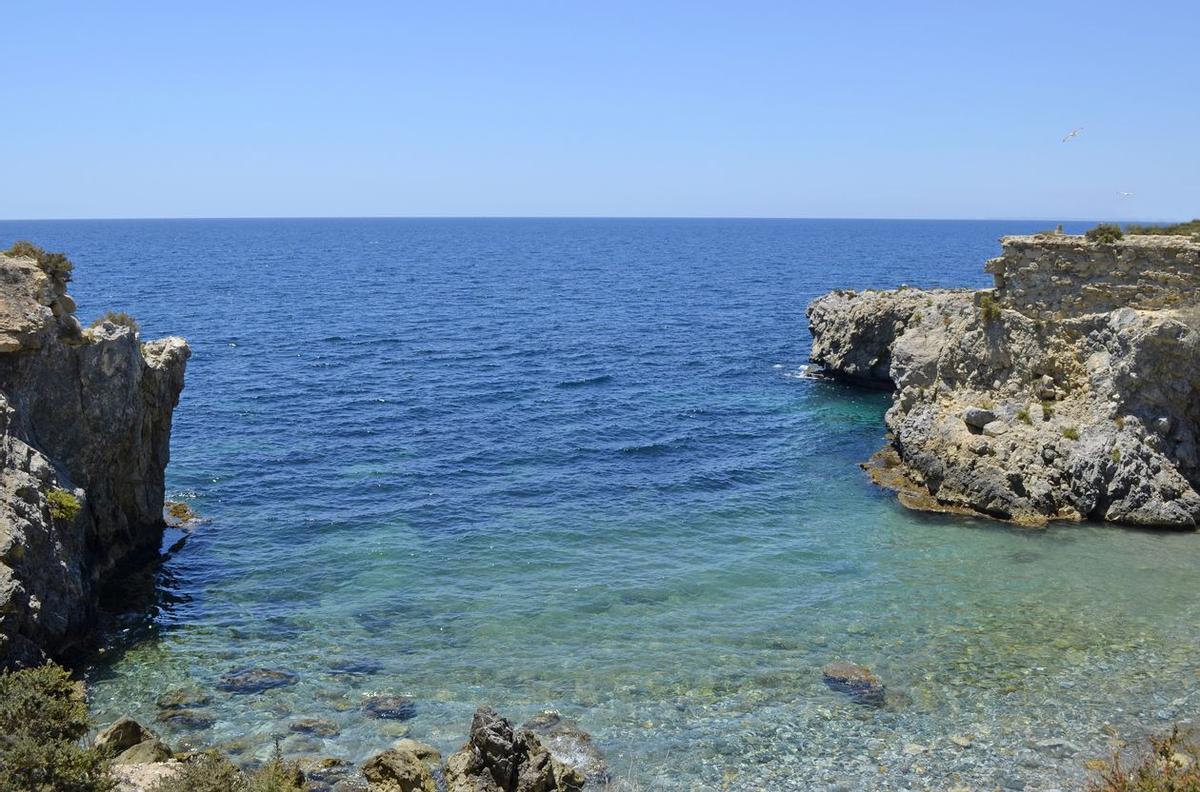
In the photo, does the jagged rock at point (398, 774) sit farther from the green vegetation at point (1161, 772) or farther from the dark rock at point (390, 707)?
the green vegetation at point (1161, 772)

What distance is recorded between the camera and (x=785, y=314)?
105m

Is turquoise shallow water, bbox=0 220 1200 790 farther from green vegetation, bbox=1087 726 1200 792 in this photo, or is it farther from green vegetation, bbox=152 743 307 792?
green vegetation, bbox=152 743 307 792

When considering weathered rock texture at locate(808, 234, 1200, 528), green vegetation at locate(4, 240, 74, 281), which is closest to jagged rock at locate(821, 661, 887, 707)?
weathered rock texture at locate(808, 234, 1200, 528)

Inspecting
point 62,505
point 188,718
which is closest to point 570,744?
point 188,718

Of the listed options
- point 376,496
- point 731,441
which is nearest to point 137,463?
point 376,496

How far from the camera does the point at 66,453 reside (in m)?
32.3

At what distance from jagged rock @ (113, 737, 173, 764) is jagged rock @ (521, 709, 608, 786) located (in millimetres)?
8443

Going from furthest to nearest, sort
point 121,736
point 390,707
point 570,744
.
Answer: point 390,707
point 570,744
point 121,736

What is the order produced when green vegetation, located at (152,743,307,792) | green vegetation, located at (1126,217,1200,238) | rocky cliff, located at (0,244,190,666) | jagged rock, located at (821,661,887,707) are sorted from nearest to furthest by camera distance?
green vegetation, located at (152,743,307,792) < jagged rock, located at (821,661,887,707) < rocky cliff, located at (0,244,190,666) < green vegetation, located at (1126,217,1200,238)

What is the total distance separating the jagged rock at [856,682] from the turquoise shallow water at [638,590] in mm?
395

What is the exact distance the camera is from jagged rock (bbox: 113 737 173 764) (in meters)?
21.6

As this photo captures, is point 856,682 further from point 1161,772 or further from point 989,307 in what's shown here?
point 989,307

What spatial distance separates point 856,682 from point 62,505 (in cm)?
2327

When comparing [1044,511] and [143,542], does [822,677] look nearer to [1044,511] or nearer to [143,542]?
[1044,511]
